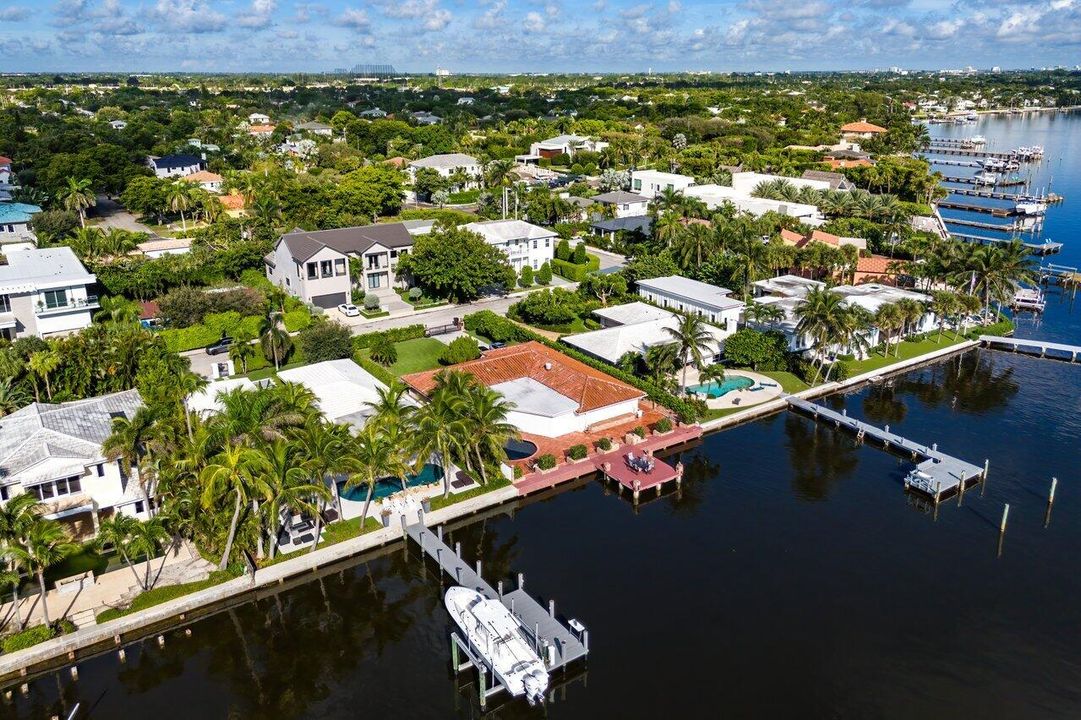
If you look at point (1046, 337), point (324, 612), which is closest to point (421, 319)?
point (324, 612)

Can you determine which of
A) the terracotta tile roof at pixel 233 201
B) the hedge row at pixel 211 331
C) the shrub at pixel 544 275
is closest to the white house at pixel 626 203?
the shrub at pixel 544 275

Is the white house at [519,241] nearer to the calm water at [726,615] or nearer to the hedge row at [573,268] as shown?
the hedge row at [573,268]

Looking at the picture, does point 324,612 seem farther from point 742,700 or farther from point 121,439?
point 742,700

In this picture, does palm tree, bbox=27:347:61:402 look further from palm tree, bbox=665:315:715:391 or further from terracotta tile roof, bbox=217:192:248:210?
terracotta tile roof, bbox=217:192:248:210

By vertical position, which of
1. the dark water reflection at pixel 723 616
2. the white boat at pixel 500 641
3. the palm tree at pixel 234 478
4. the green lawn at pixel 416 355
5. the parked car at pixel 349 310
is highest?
the palm tree at pixel 234 478

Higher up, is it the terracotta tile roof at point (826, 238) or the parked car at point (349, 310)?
the terracotta tile roof at point (826, 238)

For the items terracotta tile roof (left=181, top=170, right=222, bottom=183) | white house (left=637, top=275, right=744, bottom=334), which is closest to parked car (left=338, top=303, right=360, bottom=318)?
white house (left=637, top=275, right=744, bottom=334)
